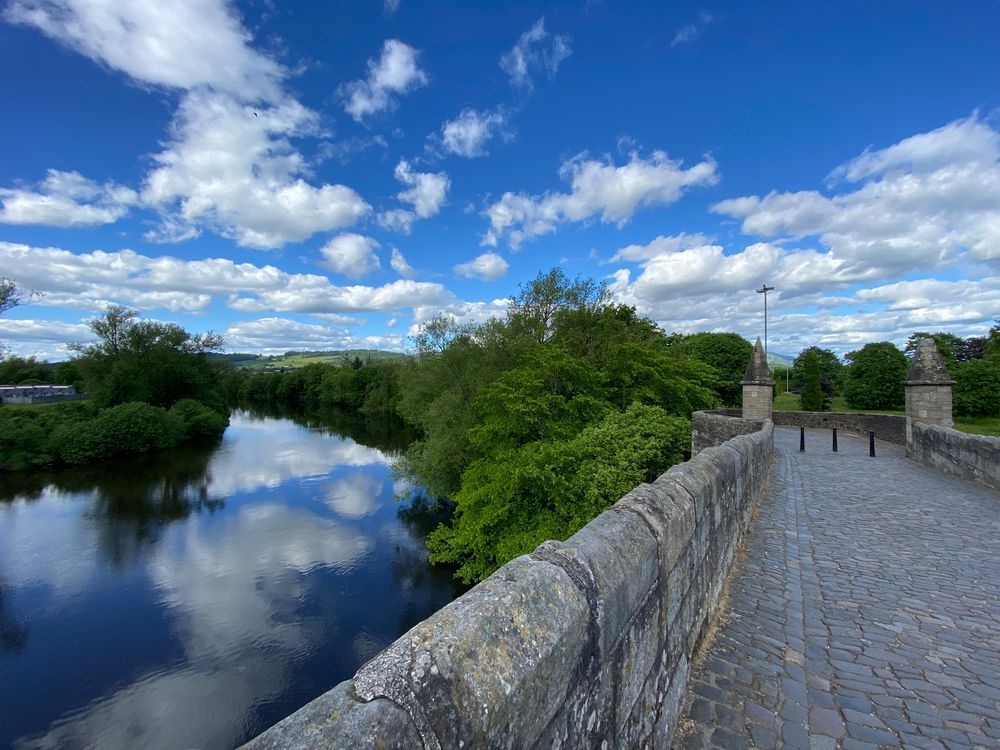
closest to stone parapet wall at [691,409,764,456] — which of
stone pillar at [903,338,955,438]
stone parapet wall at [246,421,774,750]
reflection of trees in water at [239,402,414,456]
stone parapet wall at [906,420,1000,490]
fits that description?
stone parapet wall at [906,420,1000,490]

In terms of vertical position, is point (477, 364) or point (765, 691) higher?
point (477, 364)

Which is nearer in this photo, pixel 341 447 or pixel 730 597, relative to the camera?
pixel 730 597

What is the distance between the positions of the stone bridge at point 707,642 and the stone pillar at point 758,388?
9.91m

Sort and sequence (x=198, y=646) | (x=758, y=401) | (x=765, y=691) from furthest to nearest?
(x=758, y=401) < (x=198, y=646) < (x=765, y=691)

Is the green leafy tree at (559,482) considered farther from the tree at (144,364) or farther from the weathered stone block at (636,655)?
the tree at (144,364)

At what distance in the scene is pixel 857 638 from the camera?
3.56 meters

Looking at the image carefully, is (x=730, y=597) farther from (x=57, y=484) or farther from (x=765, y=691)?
(x=57, y=484)

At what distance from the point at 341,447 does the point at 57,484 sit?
17.9m

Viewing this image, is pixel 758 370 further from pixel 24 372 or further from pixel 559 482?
pixel 24 372

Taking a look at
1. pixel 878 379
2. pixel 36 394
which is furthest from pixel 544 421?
pixel 36 394

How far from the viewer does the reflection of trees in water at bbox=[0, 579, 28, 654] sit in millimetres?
13141

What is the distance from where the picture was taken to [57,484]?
2873 centimetres

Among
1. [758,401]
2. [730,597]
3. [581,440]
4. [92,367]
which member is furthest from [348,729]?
[92,367]

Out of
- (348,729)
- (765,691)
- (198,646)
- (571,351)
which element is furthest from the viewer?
(571,351)
